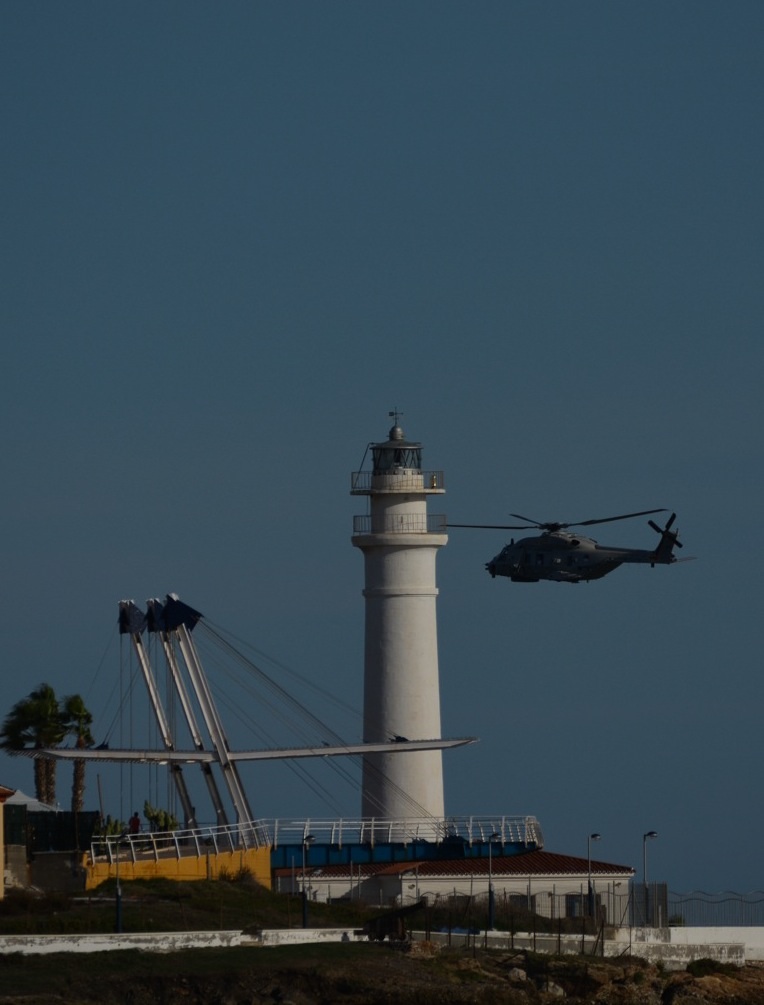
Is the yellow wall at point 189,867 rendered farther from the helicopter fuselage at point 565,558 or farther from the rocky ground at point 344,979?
the helicopter fuselage at point 565,558

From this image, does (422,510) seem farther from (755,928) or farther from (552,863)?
(755,928)

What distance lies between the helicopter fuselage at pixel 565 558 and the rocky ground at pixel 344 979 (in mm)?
14817

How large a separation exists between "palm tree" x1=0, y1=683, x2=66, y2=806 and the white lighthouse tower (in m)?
10.3

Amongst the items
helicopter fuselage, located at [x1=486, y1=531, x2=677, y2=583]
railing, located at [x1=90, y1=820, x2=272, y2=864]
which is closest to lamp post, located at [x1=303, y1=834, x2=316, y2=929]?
railing, located at [x1=90, y1=820, x2=272, y2=864]

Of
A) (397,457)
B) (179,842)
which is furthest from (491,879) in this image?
(397,457)

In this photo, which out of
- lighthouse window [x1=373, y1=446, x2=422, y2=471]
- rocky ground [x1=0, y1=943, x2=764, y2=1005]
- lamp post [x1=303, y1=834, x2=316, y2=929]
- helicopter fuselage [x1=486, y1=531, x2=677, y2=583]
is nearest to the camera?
rocky ground [x1=0, y1=943, x2=764, y2=1005]

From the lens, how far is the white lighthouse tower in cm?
7350

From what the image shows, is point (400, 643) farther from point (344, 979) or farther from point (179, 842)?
point (344, 979)

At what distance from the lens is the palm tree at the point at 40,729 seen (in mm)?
78438

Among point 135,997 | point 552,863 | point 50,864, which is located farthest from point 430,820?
point 135,997

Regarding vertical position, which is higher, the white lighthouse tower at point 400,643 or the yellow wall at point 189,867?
the white lighthouse tower at point 400,643

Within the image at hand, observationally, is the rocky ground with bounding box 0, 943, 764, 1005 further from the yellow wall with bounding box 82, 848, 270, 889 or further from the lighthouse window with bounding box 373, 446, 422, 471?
the lighthouse window with bounding box 373, 446, 422, 471

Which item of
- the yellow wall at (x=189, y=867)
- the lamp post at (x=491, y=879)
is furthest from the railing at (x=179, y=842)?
the lamp post at (x=491, y=879)

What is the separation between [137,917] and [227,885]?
7592mm
